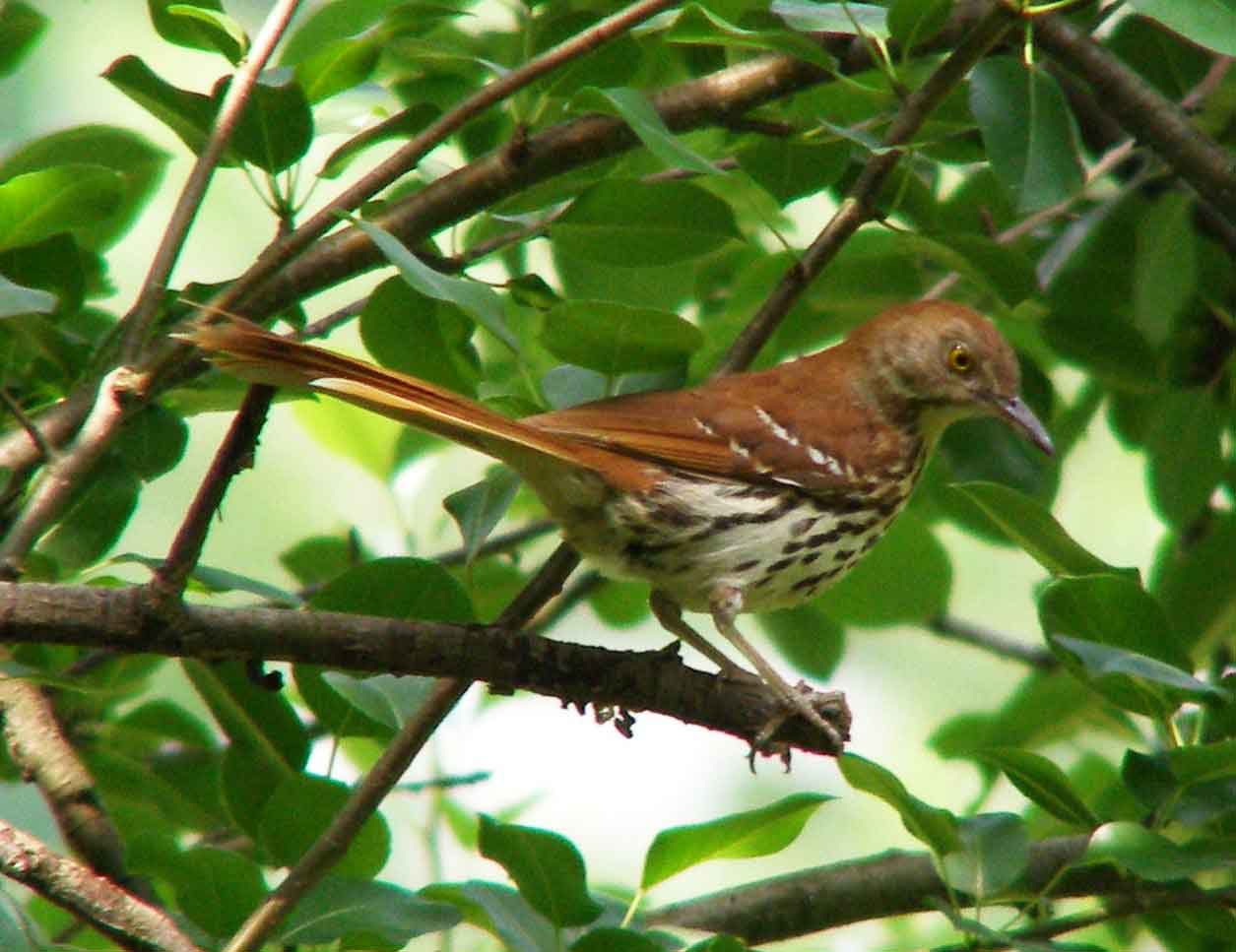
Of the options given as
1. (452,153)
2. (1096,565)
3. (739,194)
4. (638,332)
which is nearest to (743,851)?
(1096,565)

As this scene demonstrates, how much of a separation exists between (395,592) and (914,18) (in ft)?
4.30

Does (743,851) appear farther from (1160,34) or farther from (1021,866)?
(1160,34)

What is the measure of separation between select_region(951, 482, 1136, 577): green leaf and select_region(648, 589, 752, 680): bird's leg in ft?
2.58

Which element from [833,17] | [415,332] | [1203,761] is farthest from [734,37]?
[1203,761]

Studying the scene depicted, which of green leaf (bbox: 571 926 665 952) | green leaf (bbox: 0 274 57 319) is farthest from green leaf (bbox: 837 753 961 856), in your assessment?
green leaf (bbox: 0 274 57 319)

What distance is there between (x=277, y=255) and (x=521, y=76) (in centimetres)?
48

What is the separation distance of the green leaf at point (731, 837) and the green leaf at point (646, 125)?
990 mm

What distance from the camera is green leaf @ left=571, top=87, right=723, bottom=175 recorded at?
8.36 ft

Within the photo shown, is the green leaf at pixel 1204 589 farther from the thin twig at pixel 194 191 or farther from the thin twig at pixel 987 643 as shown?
the thin twig at pixel 194 191

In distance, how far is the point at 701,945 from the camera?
95.2 inches

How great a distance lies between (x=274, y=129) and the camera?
9.52ft

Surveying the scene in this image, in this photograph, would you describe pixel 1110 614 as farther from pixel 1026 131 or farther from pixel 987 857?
pixel 1026 131

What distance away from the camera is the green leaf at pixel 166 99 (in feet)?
9.35

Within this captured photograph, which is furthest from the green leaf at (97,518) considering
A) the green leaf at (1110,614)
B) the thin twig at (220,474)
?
the green leaf at (1110,614)
